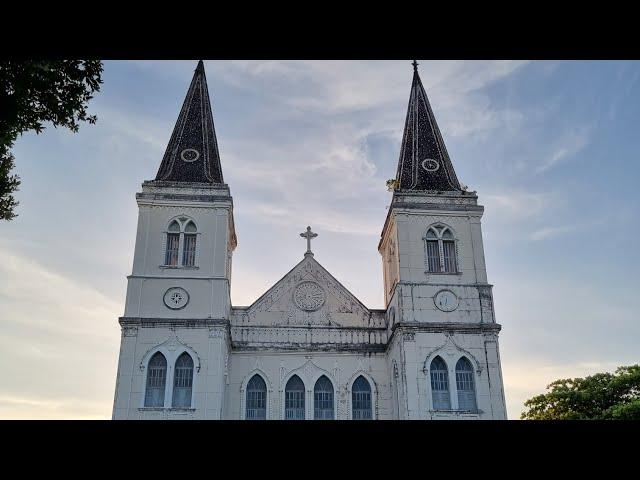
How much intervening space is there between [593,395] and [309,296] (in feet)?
51.4

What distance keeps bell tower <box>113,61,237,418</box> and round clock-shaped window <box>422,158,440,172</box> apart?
834 cm

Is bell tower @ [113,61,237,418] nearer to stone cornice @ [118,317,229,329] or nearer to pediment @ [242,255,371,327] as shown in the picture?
stone cornice @ [118,317,229,329]

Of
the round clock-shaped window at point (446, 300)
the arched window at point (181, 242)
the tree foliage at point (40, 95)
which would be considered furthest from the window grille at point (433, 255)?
the tree foliage at point (40, 95)

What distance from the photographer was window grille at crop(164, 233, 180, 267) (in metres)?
25.3

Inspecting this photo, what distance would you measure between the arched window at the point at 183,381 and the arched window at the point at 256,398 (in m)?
2.46

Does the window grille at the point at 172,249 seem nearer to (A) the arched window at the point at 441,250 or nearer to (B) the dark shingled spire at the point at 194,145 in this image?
(B) the dark shingled spire at the point at 194,145

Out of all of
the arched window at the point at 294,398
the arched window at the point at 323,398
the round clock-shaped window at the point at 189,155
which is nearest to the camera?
the arched window at the point at 294,398

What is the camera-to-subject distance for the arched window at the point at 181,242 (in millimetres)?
25344

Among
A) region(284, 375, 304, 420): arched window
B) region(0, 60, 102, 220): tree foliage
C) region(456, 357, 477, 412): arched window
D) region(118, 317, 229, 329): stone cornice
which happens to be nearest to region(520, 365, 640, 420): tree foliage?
region(456, 357, 477, 412): arched window

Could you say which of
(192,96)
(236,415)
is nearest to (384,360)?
(236,415)

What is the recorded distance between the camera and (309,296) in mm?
26516

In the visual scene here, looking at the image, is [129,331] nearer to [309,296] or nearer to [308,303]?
[308,303]

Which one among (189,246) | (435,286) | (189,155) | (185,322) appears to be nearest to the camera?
(185,322)

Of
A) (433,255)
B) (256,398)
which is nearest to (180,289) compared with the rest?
(256,398)
